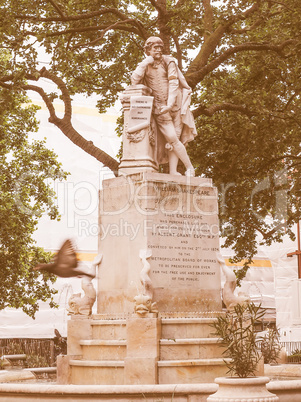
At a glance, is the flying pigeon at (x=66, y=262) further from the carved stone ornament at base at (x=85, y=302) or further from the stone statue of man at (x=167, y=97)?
the stone statue of man at (x=167, y=97)

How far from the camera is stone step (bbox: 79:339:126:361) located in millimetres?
12094

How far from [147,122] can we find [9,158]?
1949 centimetres

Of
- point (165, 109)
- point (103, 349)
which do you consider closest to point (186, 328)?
A: point (103, 349)

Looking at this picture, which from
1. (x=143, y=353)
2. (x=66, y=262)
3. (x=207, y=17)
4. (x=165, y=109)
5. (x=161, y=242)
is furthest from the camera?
(x=207, y=17)

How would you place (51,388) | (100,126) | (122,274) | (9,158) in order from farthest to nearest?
1. (100,126)
2. (9,158)
3. (122,274)
4. (51,388)

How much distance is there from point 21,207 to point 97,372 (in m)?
16.1

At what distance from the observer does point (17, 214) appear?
2733 centimetres

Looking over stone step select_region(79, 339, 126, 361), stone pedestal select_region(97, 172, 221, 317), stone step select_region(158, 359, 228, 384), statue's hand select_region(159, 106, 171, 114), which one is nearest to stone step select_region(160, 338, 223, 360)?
stone step select_region(158, 359, 228, 384)

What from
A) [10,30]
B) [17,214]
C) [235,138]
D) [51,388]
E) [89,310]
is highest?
[10,30]

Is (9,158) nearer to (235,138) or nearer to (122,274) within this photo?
(235,138)

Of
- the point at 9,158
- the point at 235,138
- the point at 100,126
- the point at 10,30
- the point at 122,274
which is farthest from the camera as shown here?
the point at 100,126

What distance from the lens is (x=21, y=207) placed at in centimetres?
2764

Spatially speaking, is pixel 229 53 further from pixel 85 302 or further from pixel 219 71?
pixel 85 302

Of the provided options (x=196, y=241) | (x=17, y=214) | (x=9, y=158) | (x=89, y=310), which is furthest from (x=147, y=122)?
(x=9, y=158)
